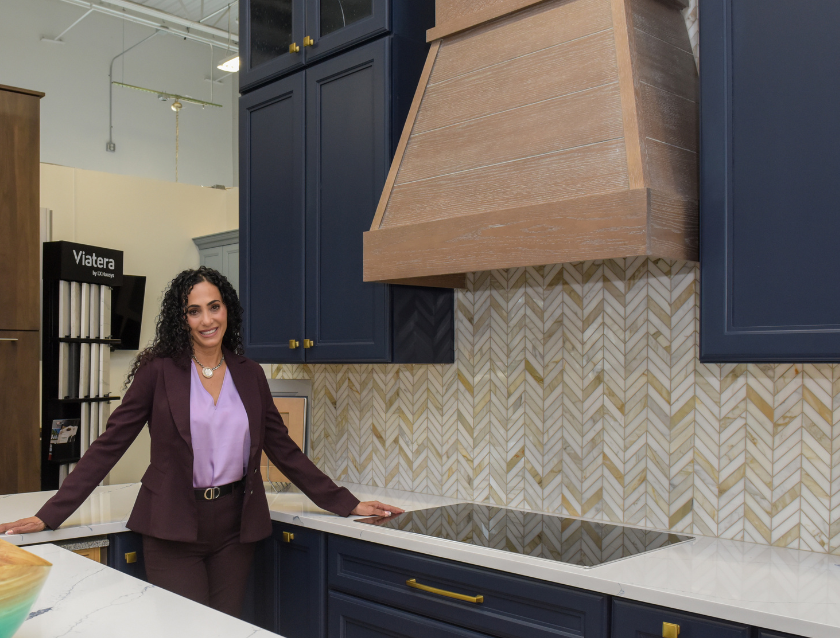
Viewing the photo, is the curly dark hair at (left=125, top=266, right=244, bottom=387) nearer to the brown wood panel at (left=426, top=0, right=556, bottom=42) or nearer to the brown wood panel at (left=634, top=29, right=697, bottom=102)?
the brown wood panel at (left=426, top=0, right=556, bottom=42)

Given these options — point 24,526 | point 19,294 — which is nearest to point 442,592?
point 24,526

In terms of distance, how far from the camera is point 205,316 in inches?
95.7

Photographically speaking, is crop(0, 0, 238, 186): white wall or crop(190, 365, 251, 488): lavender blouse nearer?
crop(190, 365, 251, 488): lavender blouse

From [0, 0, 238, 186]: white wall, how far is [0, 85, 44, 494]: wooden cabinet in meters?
4.55

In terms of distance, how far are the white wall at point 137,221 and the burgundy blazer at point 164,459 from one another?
4.00m

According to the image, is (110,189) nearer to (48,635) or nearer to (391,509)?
(391,509)

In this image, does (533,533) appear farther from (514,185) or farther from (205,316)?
(205,316)

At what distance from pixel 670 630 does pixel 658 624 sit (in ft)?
0.10

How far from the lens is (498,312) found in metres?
2.75

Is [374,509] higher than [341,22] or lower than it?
lower

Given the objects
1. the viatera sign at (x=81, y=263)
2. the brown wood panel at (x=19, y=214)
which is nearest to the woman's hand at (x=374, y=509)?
the brown wood panel at (x=19, y=214)

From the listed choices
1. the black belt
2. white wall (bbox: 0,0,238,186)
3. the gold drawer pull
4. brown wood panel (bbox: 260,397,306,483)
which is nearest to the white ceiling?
white wall (bbox: 0,0,238,186)

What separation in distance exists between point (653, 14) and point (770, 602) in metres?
1.50

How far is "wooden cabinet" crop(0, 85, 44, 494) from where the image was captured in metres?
3.71
